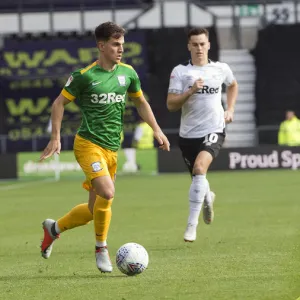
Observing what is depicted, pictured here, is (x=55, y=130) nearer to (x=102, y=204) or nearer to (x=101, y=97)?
(x=101, y=97)

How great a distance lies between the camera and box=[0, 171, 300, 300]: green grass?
7.73 metres

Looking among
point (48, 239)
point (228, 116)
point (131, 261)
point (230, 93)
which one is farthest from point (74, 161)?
point (131, 261)

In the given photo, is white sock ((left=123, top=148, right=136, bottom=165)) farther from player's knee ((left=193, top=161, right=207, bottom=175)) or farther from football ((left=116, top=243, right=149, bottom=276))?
football ((left=116, top=243, right=149, bottom=276))

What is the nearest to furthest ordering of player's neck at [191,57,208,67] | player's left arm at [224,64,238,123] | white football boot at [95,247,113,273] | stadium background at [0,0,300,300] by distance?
white football boot at [95,247,113,273], player's neck at [191,57,208,67], player's left arm at [224,64,238,123], stadium background at [0,0,300,300]

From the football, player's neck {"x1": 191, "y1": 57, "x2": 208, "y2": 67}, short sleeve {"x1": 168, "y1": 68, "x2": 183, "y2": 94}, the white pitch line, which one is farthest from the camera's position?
the white pitch line

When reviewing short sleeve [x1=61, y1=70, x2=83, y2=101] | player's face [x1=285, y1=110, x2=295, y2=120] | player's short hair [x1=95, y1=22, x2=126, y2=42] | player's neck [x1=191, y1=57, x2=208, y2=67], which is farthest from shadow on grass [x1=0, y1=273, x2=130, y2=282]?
player's face [x1=285, y1=110, x2=295, y2=120]

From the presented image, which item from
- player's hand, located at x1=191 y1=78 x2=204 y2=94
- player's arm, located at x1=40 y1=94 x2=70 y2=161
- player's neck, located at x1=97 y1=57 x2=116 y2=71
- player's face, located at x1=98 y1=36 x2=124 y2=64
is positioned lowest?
player's arm, located at x1=40 y1=94 x2=70 y2=161

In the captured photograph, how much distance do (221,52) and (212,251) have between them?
25.1 m

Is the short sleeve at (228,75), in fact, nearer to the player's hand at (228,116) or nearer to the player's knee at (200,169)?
the player's hand at (228,116)

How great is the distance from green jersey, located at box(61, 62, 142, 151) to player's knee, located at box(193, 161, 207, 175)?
80.3 inches

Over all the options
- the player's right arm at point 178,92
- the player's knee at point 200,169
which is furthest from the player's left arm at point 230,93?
the player's knee at point 200,169

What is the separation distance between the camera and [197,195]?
11.2 metres

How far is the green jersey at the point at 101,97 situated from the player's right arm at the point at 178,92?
1600 mm

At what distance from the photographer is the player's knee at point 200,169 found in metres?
11.3
